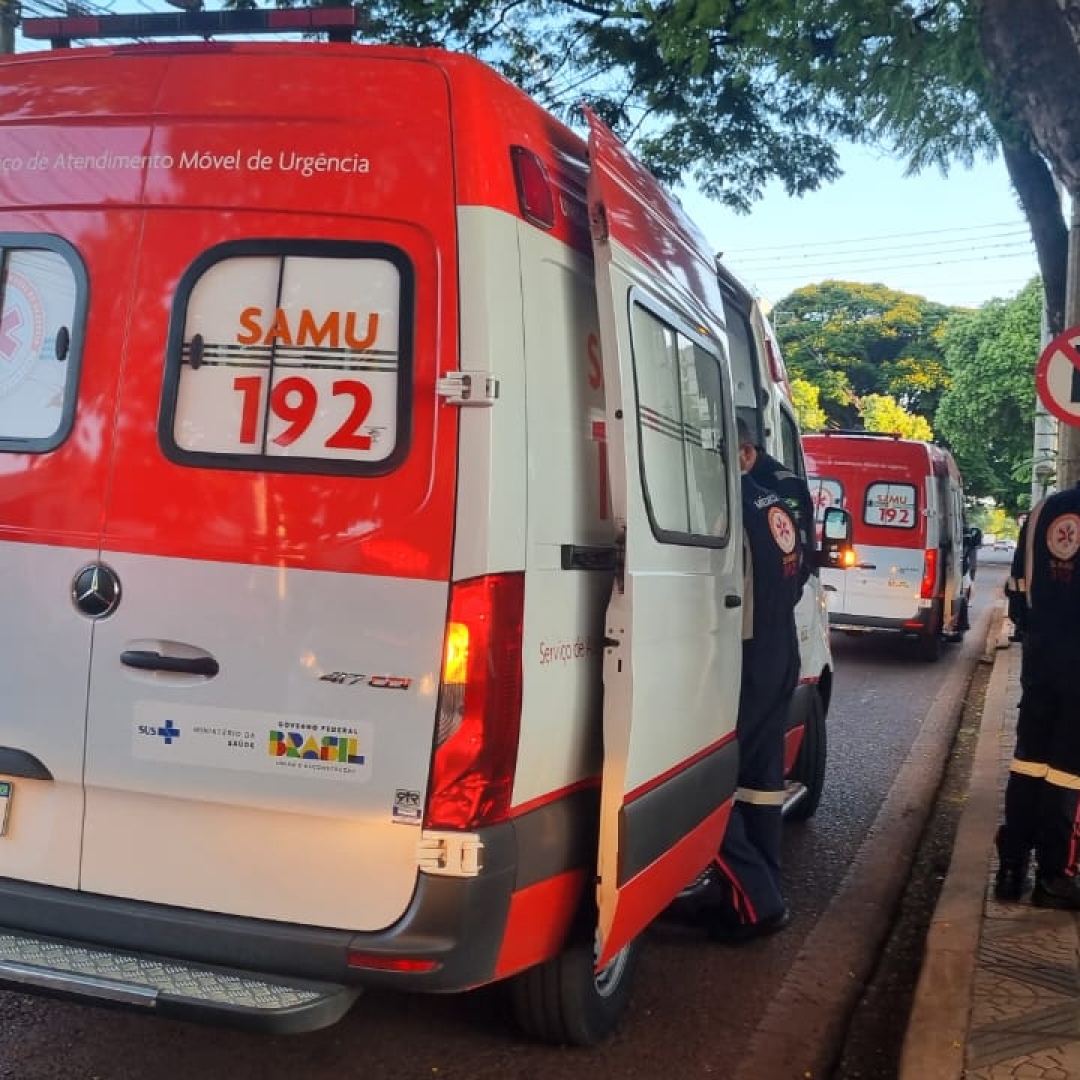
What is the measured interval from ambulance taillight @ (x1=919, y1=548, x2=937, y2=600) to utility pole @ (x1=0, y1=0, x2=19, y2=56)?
10.2m

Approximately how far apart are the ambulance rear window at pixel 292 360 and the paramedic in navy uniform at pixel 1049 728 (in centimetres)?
319

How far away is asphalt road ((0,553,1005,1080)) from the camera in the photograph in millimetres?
3416

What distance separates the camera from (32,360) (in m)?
2.95

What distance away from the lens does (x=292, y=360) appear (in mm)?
2785

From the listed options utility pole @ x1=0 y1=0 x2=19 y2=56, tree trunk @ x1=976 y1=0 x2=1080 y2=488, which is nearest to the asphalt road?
tree trunk @ x1=976 y1=0 x2=1080 y2=488

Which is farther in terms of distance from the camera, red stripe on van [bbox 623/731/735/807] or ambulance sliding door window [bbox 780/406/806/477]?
ambulance sliding door window [bbox 780/406/806/477]

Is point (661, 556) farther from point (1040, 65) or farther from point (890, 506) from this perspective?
point (890, 506)

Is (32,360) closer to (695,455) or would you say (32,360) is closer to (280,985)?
(280,985)

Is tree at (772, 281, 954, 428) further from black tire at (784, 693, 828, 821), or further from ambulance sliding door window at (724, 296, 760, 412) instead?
ambulance sliding door window at (724, 296, 760, 412)

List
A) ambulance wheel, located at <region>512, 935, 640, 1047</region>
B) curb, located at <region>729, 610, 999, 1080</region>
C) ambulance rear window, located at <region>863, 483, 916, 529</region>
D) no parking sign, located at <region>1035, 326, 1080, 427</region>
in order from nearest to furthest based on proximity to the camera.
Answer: ambulance wheel, located at <region>512, 935, 640, 1047</region>
curb, located at <region>729, 610, 999, 1080</region>
no parking sign, located at <region>1035, 326, 1080, 427</region>
ambulance rear window, located at <region>863, 483, 916, 529</region>

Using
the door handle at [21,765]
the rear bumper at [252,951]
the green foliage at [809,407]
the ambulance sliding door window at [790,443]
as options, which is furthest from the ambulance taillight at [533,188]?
the green foliage at [809,407]

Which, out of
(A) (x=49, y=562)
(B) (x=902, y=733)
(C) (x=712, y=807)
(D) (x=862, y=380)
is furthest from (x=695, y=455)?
(D) (x=862, y=380)

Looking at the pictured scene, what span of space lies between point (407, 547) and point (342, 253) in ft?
2.27

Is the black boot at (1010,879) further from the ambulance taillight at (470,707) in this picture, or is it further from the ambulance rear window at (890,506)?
the ambulance rear window at (890,506)
